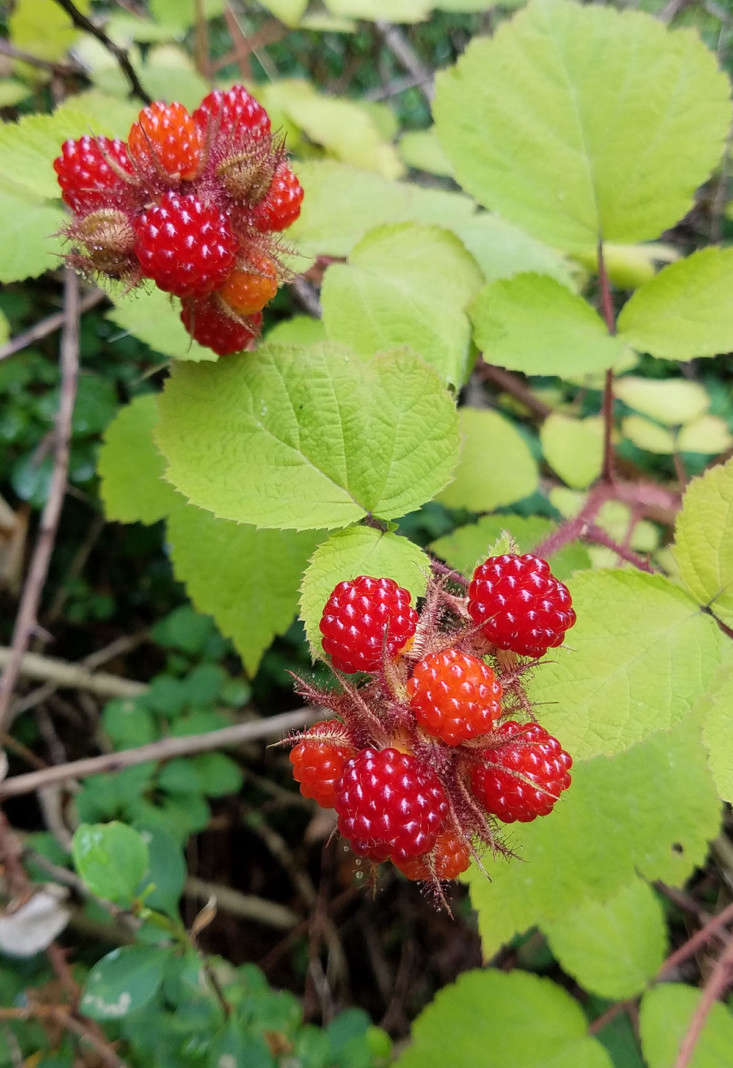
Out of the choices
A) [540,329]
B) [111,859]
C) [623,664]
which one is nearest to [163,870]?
[111,859]

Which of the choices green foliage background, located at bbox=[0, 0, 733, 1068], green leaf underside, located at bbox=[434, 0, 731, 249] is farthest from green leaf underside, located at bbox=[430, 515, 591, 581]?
green leaf underside, located at bbox=[434, 0, 731, 249]

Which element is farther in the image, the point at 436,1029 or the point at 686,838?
the point at 436,1029

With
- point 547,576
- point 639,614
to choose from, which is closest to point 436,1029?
point 639,614

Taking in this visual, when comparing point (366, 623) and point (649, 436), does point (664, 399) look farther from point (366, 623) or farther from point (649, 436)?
point (366, 623)

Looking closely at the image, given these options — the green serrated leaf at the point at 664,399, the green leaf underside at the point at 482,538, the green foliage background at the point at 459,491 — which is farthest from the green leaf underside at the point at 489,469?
the green serrated leaf at the point at 664,399

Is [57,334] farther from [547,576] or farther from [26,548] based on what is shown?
[547,576]

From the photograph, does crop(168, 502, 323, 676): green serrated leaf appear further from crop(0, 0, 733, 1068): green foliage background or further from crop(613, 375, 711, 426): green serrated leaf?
crop(613, 375, 711, 426): green serrated leaf
